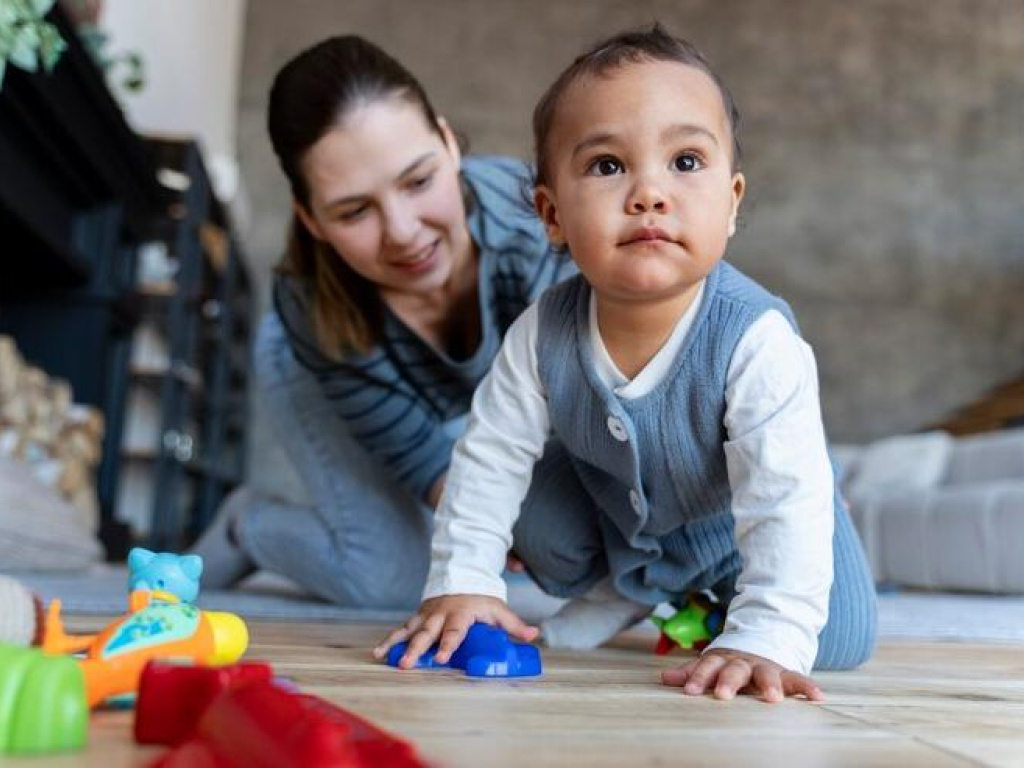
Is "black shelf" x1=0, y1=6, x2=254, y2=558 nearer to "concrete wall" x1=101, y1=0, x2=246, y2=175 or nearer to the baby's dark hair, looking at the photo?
"concrete wall" x1=101, y1=0, x2=246, y2=175

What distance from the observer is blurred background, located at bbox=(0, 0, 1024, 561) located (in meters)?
6.43

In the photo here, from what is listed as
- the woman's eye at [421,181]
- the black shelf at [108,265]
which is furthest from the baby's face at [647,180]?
the black shelf at [108,265]

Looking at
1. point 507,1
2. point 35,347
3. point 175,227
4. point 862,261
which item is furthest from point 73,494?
point 862,261

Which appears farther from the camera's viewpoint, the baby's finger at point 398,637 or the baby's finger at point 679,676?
the baby's finger at point 398,637

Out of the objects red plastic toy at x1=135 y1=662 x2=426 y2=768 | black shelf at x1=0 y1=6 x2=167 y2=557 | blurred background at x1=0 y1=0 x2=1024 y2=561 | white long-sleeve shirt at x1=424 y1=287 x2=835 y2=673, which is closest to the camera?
red plastic toy at x1=135 y1=662 x2=426 y2=768

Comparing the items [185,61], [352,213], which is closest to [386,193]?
[352,213]

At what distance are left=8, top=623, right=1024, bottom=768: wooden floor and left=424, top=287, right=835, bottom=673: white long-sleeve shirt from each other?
0.09m

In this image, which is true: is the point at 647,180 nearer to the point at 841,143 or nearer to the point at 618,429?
the point at 618,429

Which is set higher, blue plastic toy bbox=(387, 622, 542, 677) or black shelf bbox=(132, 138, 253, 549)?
black shelf bbox=(132, 138, 253, 549)

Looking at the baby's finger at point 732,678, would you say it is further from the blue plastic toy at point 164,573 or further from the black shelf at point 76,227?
the black shelf at point 76,227

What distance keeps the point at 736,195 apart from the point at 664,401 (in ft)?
0.71

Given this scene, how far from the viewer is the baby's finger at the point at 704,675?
830mm

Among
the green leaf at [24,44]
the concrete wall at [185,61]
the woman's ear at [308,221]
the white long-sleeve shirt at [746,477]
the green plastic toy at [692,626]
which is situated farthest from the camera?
the concrete wall at [185,61]

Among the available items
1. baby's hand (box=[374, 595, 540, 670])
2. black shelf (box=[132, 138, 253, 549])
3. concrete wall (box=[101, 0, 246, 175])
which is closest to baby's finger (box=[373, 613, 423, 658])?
baby's hand (box=[374, 595, 540, 670])
